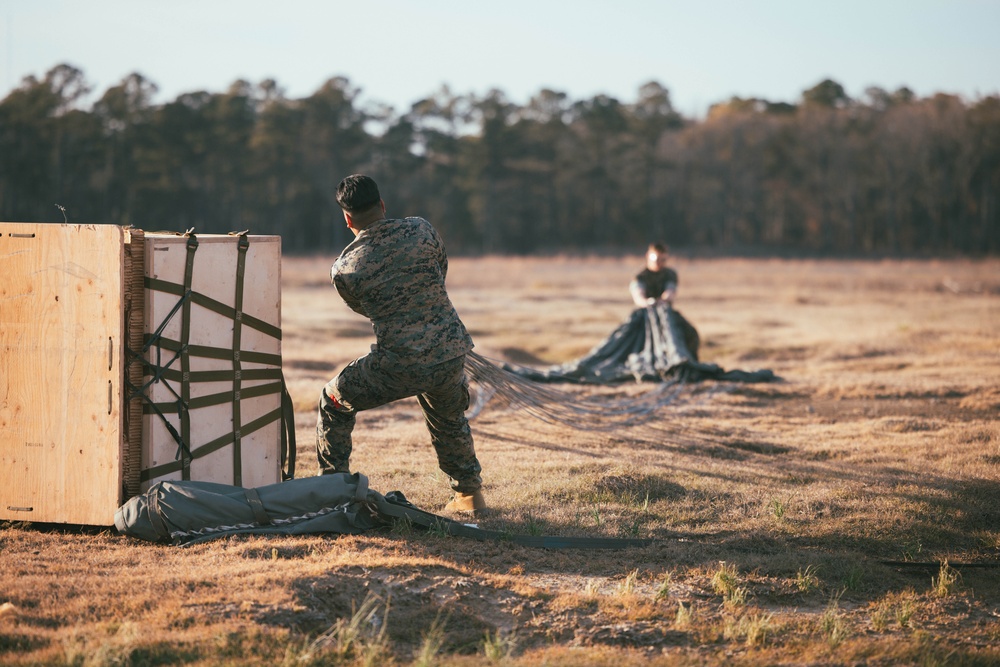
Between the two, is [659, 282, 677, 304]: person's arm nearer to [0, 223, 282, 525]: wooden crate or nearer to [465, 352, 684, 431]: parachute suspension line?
[465, 352, 684, 431]: parachute suspension line

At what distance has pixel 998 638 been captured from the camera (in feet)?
13.8

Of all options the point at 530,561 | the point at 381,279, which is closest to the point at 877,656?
the point at 530,561

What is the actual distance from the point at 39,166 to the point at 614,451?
1644 inches

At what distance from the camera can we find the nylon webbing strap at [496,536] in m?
5.31

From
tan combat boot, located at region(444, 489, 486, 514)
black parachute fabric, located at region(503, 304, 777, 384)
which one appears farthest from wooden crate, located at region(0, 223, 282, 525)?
black parachute fabric, located at region(503, 304, 777, 384)

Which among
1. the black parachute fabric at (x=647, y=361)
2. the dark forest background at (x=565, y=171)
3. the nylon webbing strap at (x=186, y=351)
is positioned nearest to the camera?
the nylon webbing strap at (x=186, y=351)

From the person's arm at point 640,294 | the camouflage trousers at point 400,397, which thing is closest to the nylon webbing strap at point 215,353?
the camouflage trousers at point 400,397

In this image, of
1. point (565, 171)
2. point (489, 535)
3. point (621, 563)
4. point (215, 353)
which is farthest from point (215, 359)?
point (565, 171)

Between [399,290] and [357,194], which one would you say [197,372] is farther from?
[357,194]

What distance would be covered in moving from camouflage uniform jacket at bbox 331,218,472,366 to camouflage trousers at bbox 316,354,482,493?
84 mm

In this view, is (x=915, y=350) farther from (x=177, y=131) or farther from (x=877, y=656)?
(x=177, y=131)

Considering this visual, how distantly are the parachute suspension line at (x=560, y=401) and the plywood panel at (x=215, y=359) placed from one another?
1874 millimetres

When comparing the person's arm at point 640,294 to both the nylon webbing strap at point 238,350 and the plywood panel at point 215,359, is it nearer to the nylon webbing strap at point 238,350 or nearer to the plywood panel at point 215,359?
the plywood panel at point 215,359

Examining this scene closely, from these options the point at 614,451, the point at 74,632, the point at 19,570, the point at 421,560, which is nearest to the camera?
the point at 74,632
